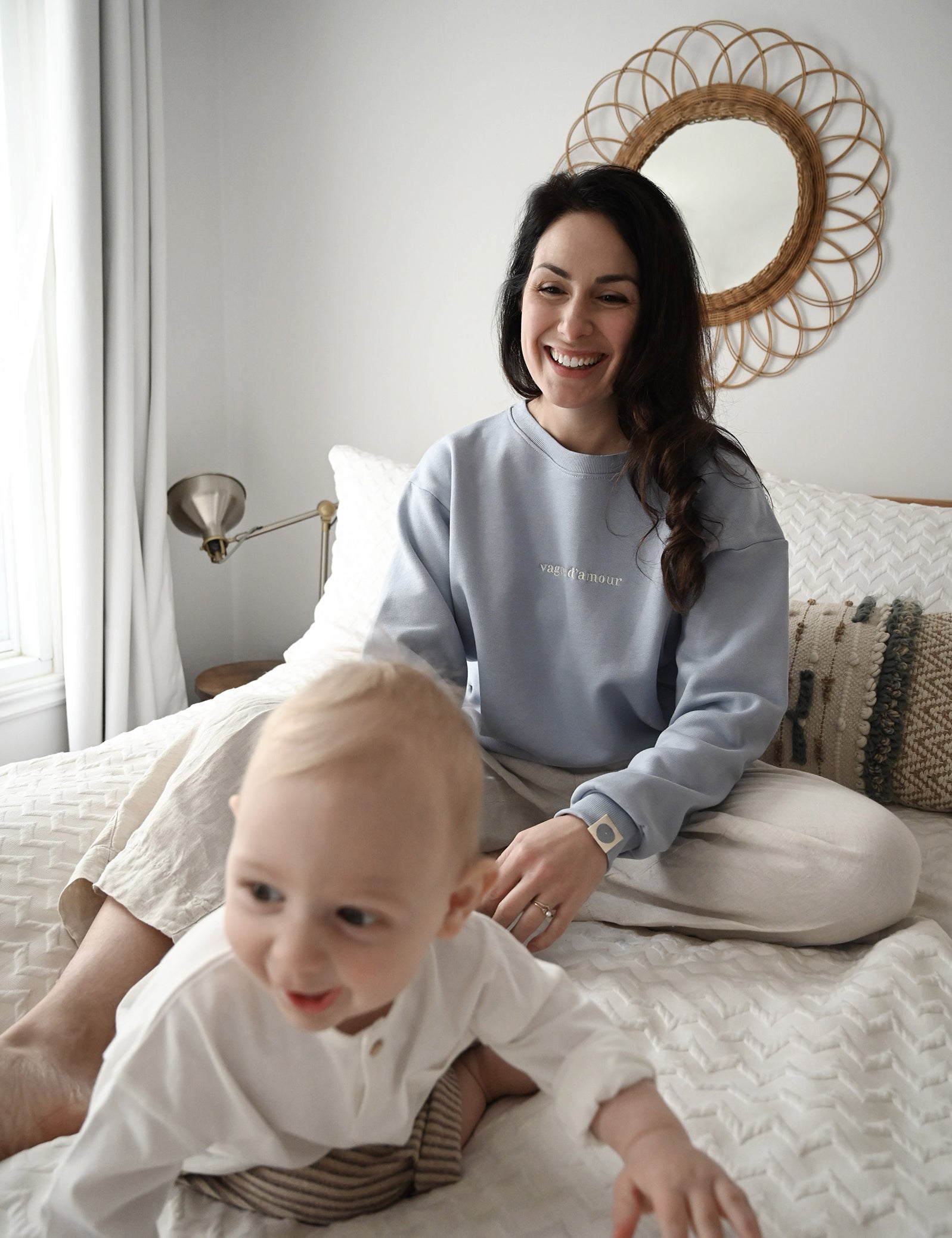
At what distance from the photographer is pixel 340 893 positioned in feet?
Answer: 1.86

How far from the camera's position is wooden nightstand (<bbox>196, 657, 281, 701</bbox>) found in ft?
7.73

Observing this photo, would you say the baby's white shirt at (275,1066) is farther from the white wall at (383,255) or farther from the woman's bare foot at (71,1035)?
the white wall at (383,255)

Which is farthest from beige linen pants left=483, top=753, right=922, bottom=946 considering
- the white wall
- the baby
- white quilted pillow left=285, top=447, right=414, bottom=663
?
the white wall

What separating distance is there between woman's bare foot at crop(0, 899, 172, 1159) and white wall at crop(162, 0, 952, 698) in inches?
68.9

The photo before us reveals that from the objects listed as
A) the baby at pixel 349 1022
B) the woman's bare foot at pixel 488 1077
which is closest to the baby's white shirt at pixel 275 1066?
the baby at pixel 349 1022

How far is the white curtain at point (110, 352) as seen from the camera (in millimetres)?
2070

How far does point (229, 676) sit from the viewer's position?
2.46 meters

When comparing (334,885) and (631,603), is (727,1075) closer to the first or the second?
(334,885)

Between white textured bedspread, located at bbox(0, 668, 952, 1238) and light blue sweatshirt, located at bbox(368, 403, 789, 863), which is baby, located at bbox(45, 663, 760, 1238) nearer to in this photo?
white textured bedspread, located at bbox(0, 668, 952, 1238)

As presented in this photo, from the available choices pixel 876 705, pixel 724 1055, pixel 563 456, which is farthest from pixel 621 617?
pixel 724 1055

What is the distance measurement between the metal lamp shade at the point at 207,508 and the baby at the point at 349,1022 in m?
1.73

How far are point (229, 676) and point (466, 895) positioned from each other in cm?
191

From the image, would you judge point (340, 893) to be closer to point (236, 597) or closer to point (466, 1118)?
point (466, 1118)

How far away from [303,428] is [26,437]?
0.77 m
